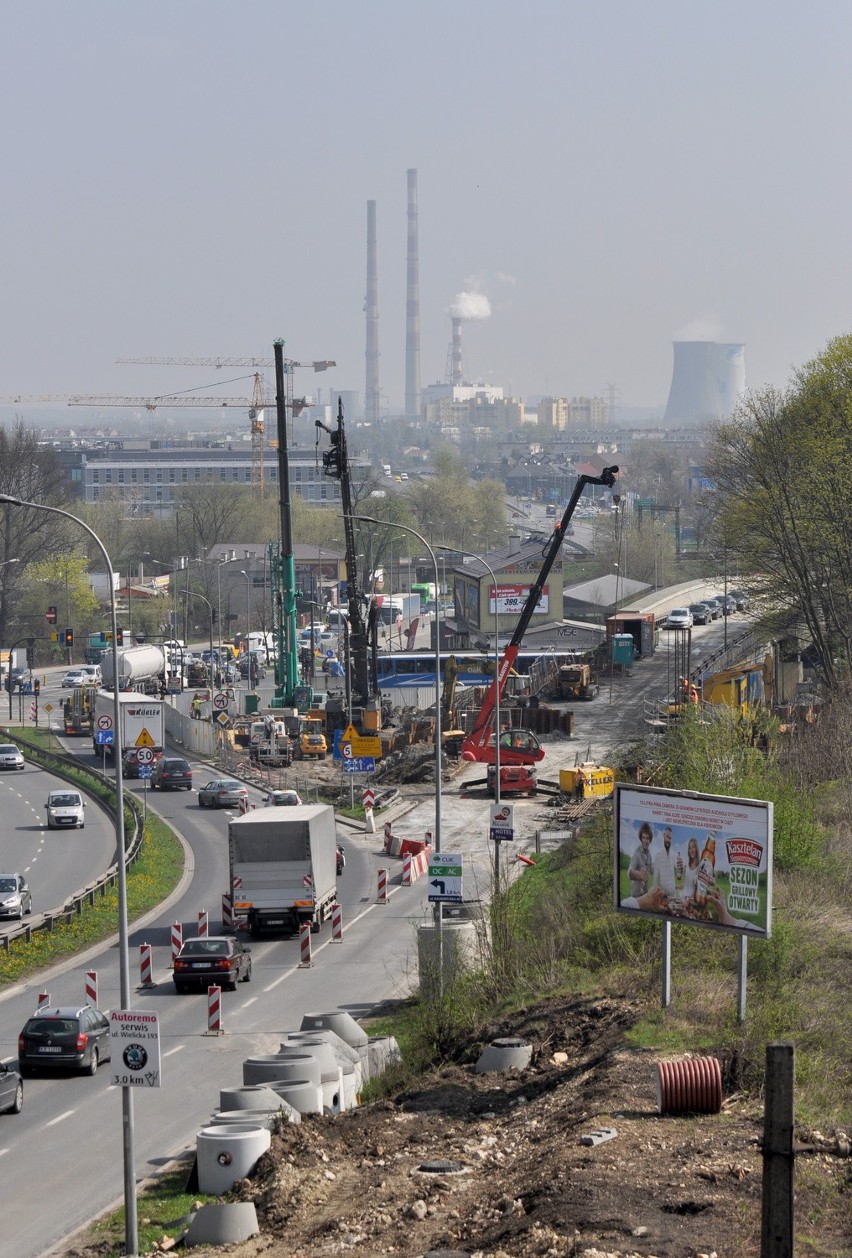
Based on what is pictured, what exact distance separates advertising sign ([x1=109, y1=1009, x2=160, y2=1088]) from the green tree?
49.4 metres

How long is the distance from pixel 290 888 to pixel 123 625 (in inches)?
3644

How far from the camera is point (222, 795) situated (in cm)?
5866

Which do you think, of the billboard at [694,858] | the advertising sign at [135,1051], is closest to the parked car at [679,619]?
the billboard at [694,858]

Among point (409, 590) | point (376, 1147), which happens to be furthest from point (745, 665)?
point (409, 590)

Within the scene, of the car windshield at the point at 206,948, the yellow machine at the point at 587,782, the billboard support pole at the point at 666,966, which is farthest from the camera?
the yellow machine at the point at 587,782

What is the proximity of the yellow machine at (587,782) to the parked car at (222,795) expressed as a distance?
11.4m

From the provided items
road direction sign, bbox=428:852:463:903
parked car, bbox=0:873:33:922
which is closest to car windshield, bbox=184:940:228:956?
road direction sign, bbox=428:852:463:903

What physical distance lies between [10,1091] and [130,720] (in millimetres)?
44205

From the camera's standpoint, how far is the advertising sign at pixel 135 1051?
56.6 feet

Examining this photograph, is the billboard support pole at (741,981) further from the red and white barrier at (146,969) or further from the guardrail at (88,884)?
the guardrail at (88,884)

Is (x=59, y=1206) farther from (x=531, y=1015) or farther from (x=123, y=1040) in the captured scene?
A: (x=531, y=1015)

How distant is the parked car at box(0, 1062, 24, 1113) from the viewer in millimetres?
22812

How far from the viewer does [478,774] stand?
207 feet

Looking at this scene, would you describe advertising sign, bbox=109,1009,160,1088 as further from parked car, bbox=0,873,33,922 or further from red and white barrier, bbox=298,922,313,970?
parked car, bbox=0,873,33,922
